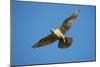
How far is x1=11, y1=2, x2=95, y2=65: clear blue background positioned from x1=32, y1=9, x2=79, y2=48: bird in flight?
0.04 meters

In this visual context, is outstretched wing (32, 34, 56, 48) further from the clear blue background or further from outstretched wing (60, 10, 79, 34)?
outstretched wing (60, 10, 79, 34)

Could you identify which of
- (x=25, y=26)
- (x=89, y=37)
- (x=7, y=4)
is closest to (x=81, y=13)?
(x=89, y=37)

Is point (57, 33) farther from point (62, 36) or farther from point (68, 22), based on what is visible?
point (68, 22)

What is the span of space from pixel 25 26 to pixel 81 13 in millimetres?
770

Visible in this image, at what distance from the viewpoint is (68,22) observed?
2514 millimetres

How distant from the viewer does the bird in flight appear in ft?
7.88

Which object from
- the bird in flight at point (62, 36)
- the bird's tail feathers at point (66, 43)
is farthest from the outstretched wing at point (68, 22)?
the bird's tail feathers at point (66, 43)

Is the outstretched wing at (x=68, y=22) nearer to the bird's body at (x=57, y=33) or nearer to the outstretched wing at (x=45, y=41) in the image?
the bird's body at (x=57, y=33)

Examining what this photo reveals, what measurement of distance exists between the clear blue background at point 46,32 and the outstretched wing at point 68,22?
0.05 meters

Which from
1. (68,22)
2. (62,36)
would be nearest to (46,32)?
(62,36)

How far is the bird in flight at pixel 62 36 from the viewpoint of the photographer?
240 centimetres

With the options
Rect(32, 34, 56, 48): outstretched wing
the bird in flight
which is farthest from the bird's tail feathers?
Rect(32, 34, 56, 48): outstretched wing

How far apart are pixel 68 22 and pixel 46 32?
1.06ft

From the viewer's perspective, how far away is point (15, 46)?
228cm
